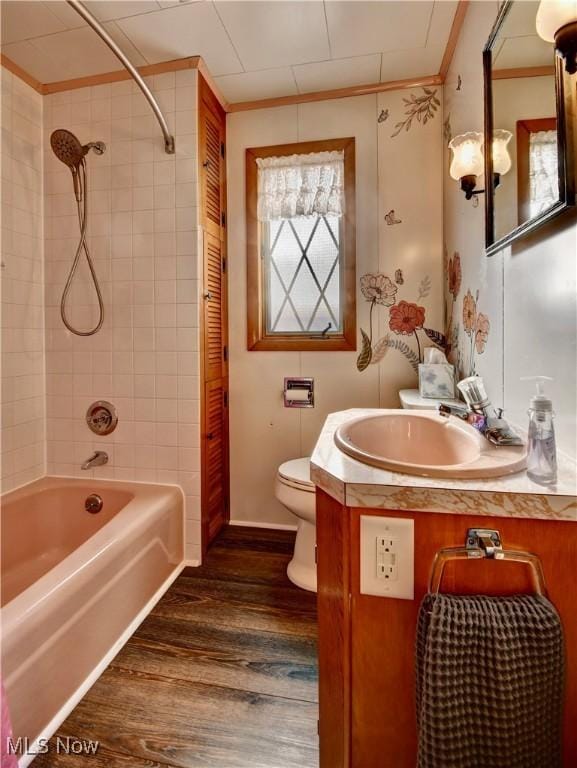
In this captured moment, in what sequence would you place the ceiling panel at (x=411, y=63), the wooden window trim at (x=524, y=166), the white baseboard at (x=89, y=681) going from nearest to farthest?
1. the wooden window trim at (x=524, y=166)
2. the white baseboard at (x=89, y=681)
3. the ceiling panel at (x=411, y=63)

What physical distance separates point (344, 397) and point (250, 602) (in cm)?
110

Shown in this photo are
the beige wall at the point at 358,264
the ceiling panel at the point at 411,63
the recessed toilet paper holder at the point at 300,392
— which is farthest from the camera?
the recessed toilet paper holder at the point at 300,392

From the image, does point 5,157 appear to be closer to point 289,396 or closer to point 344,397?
point 289,396

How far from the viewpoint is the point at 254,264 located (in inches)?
86.8

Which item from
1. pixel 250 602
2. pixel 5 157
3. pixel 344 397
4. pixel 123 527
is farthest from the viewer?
pixel 344 397

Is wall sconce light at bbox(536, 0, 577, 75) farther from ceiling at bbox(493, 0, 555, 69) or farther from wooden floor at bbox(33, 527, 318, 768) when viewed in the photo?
wooden floor at bbox(33, 527, 318, 768)

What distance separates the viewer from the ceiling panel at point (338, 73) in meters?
1.86

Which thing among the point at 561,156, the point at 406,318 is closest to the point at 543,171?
the point at 561,156

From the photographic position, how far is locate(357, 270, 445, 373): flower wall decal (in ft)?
6.78

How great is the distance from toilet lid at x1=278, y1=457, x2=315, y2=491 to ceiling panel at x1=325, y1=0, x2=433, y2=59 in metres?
1.85

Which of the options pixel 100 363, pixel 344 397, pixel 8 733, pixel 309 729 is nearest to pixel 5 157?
pixel 100 363

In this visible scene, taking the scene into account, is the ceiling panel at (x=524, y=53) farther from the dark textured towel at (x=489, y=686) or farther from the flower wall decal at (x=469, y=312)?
the dark textured towel at (x=489, y=686)

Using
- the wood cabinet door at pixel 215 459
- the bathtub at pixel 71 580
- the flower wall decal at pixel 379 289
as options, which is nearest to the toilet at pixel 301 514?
the wood cabinet door at pixel 215 459

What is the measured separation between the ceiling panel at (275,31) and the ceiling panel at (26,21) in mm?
700
